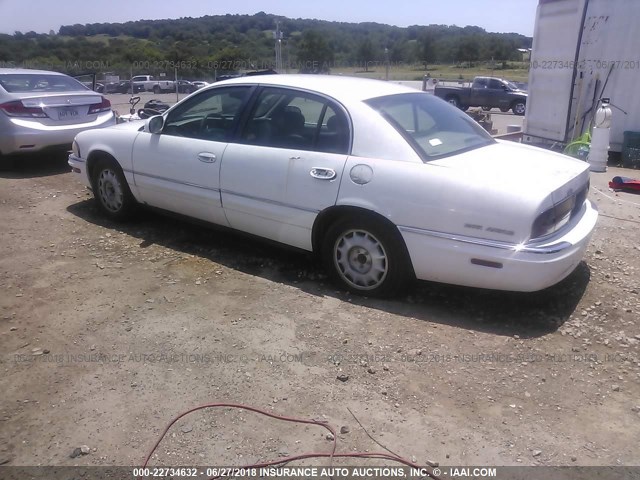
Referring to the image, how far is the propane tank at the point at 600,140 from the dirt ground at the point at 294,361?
366cm

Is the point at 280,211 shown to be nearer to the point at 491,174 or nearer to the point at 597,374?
the point at 491,174

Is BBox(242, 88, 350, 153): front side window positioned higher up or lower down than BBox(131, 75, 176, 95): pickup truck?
higher up

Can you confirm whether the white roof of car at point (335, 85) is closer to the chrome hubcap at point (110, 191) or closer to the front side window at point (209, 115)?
the front side window at point (209, 115)

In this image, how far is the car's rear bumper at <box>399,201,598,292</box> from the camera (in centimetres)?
337

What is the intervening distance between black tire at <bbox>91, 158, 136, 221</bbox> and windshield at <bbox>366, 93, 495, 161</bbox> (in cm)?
277

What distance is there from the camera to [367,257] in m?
3.96

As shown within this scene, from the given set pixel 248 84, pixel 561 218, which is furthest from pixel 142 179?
pixel 561 218

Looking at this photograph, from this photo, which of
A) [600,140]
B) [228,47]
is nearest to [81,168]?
[600,140]

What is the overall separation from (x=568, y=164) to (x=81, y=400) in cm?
367

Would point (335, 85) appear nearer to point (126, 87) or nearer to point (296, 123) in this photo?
point (296, 123)

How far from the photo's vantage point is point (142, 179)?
17.0 ft

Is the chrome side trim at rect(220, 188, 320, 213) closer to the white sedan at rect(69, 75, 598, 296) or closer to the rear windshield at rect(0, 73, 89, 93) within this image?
the white sedan at rect(69, 75, 598, 296)

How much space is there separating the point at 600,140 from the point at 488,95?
16.5m

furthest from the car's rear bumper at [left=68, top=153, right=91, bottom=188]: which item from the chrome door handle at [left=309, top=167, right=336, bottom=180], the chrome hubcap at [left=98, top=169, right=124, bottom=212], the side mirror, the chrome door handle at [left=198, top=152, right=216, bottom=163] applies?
the chrome door handle at [left=309, top=167, right=336, bottom=180]
